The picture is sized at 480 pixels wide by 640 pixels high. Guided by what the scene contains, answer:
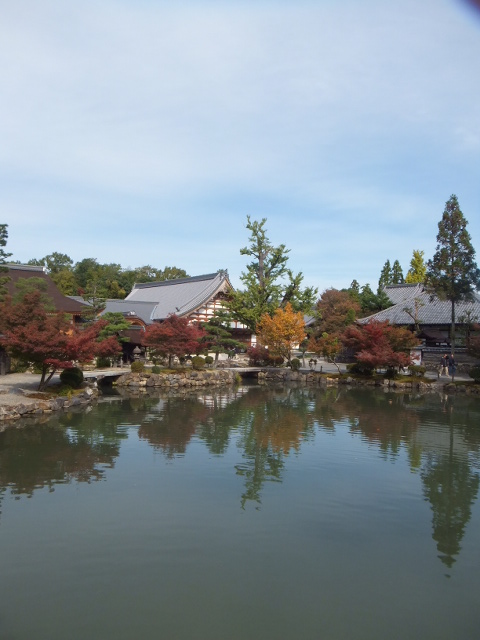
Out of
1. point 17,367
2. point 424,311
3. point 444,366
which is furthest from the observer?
point 424,311

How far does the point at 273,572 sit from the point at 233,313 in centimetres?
2650

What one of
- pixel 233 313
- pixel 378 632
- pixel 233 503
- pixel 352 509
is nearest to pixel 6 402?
pixel 233 503

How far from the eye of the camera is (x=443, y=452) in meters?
13.7

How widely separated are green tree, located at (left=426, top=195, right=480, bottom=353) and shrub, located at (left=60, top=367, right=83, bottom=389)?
20.0 meters

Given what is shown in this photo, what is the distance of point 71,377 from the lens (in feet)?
70.5

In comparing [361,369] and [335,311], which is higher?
[335,311]

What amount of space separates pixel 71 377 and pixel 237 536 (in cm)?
1520

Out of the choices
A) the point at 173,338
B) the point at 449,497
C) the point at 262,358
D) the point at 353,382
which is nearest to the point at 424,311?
the point at 353,382

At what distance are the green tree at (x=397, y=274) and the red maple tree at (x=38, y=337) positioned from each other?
4130 centimetres

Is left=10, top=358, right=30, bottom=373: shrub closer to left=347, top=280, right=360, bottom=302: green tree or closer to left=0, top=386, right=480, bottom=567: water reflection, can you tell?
left=0, top=386, right=480, bottom=567: water reflection

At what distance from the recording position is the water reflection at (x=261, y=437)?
1052 centimetres

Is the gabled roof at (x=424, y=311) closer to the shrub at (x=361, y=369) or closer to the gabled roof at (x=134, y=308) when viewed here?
the shrub at (x=361, y=369)

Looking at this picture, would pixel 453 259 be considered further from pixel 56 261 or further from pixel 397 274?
pixel 56 261

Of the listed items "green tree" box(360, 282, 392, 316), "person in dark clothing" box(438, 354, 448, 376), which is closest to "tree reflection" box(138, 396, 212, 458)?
"person in dark clothing" box(438, 354, 448, 376)
